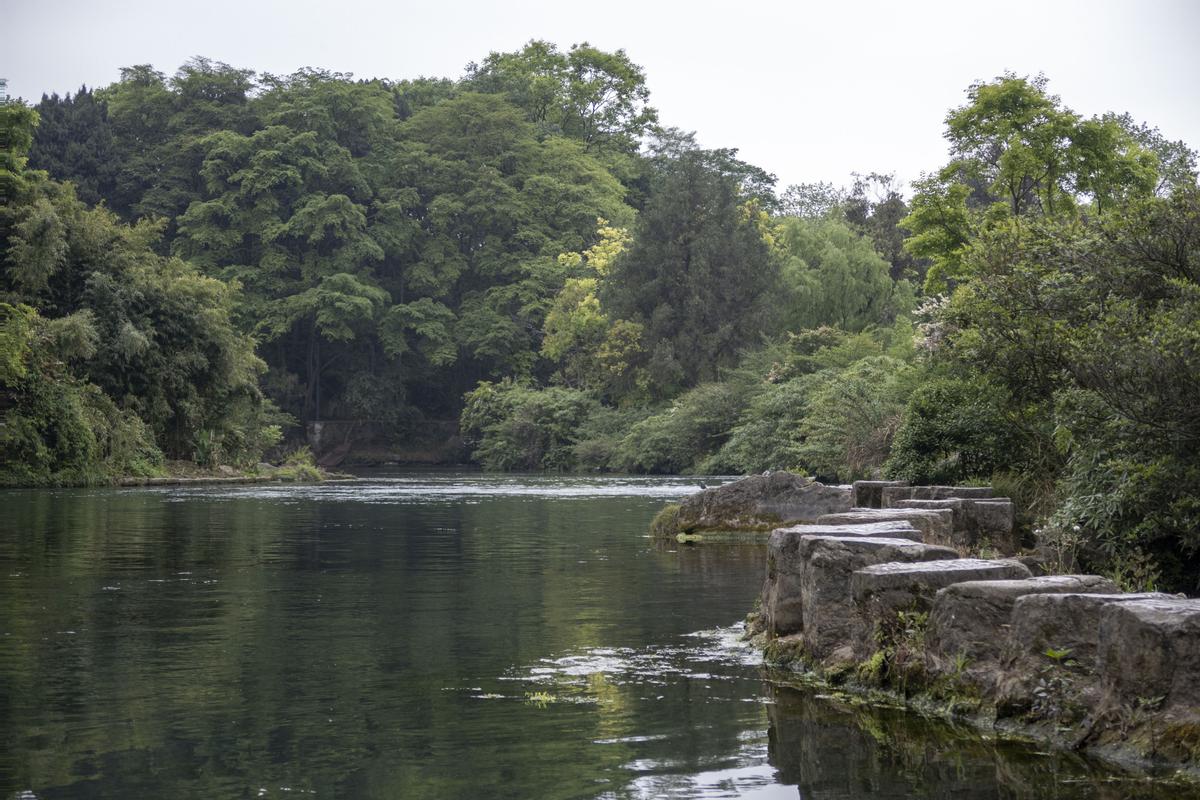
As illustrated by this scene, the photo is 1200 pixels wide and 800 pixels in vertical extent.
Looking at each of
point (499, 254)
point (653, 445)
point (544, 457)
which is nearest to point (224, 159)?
point (499, 254)

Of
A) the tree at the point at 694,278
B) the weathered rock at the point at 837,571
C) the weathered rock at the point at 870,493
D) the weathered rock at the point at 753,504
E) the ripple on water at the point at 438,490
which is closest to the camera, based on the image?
the weathered rock at the point at 837,571

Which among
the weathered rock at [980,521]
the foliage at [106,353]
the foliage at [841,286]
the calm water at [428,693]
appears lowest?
the calm water at [428,693]

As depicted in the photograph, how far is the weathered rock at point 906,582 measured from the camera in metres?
9.05

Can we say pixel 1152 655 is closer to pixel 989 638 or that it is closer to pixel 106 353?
pixel 989 638

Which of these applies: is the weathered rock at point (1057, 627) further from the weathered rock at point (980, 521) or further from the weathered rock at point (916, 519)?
the weathered rock at point (980, 521)

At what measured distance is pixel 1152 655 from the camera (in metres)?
6.88

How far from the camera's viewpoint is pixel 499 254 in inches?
3152

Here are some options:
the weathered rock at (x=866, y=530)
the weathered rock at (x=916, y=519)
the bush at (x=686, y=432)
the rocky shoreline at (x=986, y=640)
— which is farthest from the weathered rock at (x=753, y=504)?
the bush at (x=686, y=432)

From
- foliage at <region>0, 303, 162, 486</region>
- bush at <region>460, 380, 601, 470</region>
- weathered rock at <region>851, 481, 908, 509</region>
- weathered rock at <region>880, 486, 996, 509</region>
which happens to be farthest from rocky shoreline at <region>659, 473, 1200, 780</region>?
bush at <region>460, 380, 601, 470</region>

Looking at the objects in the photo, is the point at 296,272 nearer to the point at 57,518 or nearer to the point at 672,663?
the point at 57,518

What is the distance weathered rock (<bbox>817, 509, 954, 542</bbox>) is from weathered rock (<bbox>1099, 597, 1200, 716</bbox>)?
4.97 m

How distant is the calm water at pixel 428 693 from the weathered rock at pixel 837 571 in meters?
0.64

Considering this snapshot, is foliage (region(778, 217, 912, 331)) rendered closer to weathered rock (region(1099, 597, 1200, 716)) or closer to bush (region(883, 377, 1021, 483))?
bush (region(883, 377, 1021, 483))

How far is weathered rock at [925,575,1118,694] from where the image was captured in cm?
826
